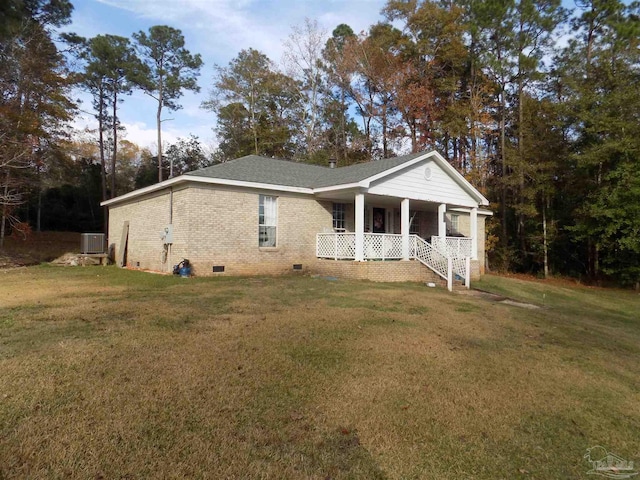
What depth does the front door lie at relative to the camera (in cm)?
1719

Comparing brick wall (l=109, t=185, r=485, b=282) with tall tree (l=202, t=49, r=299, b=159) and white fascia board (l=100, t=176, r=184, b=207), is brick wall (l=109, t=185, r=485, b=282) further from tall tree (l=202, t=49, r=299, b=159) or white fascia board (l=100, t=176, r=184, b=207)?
tall tree (l=202, t=49, r=299, b=159)

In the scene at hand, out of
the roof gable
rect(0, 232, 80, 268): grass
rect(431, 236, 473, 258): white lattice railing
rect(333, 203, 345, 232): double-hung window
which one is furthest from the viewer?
rect(0, 232, 80, 268): grass

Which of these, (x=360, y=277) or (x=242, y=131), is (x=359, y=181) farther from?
(x=242, y=131)

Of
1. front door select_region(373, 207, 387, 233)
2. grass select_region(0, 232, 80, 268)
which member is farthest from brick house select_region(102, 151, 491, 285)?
grass select_region(0, 232, 80, 268)

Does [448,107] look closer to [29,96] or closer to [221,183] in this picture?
[221,183]

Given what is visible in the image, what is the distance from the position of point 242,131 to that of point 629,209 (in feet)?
87.1

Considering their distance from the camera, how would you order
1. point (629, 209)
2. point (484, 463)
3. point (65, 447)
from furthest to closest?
1. point (629, 209)
2. point (484, 463)
3. point (65, 447)

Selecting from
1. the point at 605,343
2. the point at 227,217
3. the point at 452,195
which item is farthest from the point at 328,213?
the point at 605,343

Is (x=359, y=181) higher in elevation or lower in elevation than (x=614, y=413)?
higher

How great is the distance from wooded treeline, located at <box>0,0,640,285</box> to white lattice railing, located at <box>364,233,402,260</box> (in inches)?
442

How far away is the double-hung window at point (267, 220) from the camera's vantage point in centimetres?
1373

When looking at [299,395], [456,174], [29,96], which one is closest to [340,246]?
[456,174]

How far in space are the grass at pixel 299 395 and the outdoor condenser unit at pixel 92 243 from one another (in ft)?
39.7

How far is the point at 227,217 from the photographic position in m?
12.9
